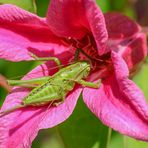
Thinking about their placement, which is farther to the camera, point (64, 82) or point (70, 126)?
point (70, 126)

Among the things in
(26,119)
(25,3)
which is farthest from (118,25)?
(26,119)

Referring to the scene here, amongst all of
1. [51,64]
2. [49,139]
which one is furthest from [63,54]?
[49,139]

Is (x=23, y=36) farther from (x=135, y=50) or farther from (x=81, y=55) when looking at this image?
(x=135, y=50)

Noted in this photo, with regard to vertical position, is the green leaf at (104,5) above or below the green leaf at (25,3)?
below

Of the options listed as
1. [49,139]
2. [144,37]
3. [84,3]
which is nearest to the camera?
[84,3]

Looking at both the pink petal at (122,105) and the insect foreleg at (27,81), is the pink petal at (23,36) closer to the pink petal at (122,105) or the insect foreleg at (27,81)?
the insect foreleg at (27,81)

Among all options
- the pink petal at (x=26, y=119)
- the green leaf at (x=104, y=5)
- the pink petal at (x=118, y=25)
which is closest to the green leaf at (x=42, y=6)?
the green leaf at (x=104, y=5)

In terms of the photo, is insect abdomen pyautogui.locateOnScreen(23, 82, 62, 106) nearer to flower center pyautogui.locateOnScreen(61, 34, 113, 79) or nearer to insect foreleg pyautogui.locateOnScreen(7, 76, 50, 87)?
insect foreleg pyautogui.locateOnScreen(7, 76, 50, 87)

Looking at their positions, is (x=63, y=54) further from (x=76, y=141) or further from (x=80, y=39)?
(x=76, y=141)
